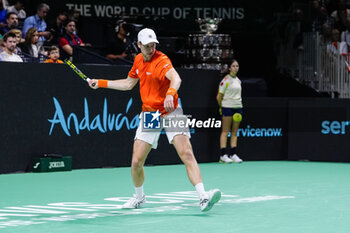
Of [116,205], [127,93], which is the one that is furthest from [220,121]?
[116,205]

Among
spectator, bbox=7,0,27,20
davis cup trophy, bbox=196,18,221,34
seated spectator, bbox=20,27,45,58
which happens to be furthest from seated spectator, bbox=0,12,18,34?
davis cup trophy, bbox=196,18,221,34

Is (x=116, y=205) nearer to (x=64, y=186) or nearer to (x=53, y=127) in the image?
(x=64, y=186)

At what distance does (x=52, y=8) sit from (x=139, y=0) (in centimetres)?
242

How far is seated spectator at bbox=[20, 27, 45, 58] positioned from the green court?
8.25 feet

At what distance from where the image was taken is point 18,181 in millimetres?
12617

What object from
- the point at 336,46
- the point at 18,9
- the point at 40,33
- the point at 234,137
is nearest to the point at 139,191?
the point at 234,137

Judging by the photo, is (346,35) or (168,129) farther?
(346,35)

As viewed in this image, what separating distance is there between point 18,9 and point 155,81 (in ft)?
30.1

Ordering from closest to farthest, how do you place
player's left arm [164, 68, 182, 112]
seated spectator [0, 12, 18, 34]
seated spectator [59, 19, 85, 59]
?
player's left arm [164, 68, 182, 112], seated spectator [0, 12, 18, 34], seated spectator [59, 19, 85, 59]

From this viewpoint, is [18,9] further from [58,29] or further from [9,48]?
[9,48]

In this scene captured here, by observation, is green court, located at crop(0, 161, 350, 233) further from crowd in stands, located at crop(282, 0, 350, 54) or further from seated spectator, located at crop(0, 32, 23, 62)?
crowd in stands, located at crop(282, 0, 350, 54)

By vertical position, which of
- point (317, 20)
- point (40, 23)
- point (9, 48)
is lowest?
point (9, 48)

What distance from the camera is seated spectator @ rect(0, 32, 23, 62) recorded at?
1384 cm

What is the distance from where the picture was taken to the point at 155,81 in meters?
9.20
